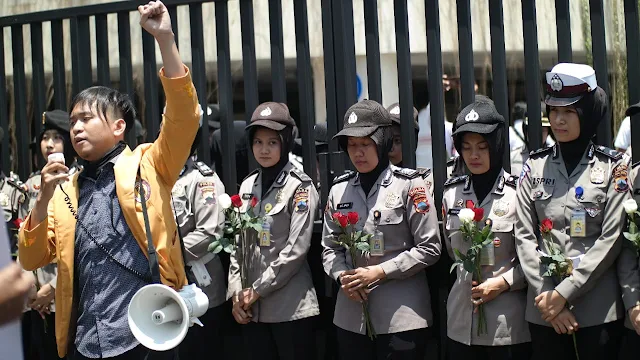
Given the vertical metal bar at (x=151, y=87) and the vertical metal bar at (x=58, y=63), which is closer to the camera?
the vertical metal bar at (x=151, y=87)

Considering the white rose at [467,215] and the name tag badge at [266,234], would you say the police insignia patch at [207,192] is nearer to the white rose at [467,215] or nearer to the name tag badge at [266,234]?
the name tag badge at [266,234]

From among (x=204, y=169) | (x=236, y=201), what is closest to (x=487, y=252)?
(x=236, y=201)

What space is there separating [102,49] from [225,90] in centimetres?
103

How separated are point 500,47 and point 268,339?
2172mm

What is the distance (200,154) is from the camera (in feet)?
19.8

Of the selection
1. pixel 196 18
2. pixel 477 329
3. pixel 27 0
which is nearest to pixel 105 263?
pixel 477 329

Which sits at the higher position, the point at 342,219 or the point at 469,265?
the point at 342,219

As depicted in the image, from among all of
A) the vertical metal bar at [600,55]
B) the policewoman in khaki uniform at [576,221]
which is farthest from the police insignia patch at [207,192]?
the vertical metal bar at [600,55]

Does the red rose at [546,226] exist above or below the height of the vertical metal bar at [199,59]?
below

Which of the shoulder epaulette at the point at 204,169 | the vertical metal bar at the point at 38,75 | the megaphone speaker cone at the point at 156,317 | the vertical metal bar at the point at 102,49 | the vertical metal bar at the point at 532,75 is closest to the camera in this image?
the megaphone speaker cone at the point at 156,317

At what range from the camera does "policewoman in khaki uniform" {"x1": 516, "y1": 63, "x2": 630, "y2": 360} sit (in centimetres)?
433

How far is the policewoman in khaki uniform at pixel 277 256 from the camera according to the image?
16.9 ft

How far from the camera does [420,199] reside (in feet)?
15.9

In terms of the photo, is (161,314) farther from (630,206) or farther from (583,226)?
(630,206)
